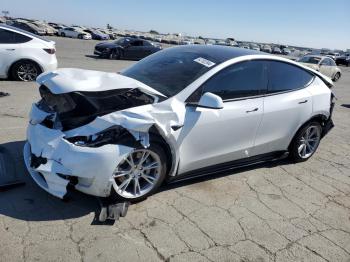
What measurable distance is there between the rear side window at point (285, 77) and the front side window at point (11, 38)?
737 cm

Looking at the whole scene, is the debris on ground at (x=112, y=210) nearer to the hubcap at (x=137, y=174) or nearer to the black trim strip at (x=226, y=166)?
the hubcap at (x=137, y=174)

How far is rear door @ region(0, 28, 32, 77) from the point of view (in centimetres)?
953

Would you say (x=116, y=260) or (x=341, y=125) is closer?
(x=116, y=260)

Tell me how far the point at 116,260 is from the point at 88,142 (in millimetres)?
1115

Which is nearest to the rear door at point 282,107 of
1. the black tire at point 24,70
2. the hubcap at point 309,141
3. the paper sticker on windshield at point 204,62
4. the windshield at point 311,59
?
the hubcap at point 309,141

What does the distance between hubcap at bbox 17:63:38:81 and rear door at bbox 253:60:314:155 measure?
7292 millimetres

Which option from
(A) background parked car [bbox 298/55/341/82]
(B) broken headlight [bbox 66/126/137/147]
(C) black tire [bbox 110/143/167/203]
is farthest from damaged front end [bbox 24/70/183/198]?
(A) background parked car [bbox 298/55/341/82]

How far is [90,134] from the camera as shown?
139 inches

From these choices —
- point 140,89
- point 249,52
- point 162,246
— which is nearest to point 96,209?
point 162,246

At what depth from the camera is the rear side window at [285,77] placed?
4965 millimetres

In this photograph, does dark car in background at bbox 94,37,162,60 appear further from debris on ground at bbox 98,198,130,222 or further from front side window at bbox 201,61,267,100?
debris on ground at bbox 98,198,130,222

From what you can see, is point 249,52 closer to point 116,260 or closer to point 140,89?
point 140,89

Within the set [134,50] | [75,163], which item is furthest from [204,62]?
[134,50]

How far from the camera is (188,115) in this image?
Answer: 4.03 metres
